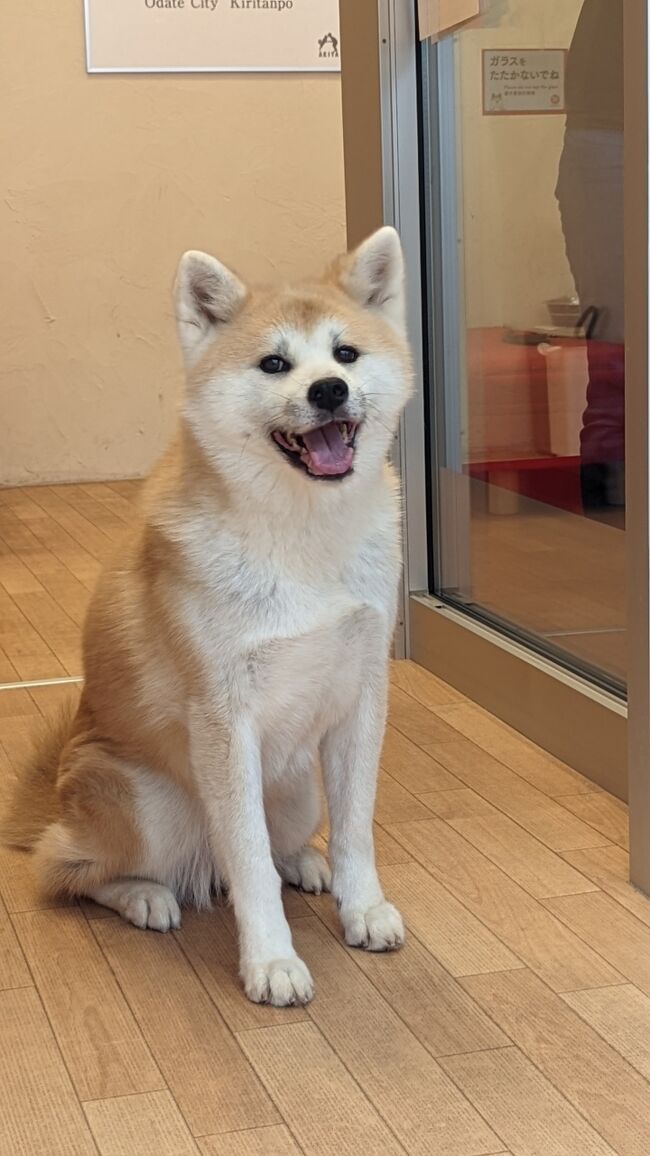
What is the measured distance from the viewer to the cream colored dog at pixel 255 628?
181 centimetres

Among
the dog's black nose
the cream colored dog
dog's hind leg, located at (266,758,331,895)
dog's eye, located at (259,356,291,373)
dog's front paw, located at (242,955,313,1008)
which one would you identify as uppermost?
dog's eye, located at (259,356,291,373)

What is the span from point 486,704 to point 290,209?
3.28 meters

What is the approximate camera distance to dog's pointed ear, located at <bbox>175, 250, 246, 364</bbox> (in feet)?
6.06

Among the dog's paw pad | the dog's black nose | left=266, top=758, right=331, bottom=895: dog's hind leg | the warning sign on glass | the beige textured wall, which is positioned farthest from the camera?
the beige textured wall

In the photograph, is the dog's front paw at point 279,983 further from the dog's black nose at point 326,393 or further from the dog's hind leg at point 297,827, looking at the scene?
the dog's black nose at point 326,393

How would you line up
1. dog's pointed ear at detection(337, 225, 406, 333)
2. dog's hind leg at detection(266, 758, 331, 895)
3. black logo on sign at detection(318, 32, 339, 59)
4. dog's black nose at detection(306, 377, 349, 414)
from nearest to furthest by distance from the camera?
dog's black nose at detection(306, 377, 349, 414) → dog's pointed ear at detection(337, 225, 406, 333) → dog's hind leg at detection(266, 758, 331, 895) → black logo on sign at detection(318, 32, 339, 59)

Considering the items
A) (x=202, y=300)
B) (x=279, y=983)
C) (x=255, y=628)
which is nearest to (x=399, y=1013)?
(x=279, y=983)

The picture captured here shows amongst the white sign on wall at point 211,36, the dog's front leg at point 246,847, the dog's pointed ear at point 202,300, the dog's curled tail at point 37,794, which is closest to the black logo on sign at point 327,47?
the white sign on wall at point 211,36

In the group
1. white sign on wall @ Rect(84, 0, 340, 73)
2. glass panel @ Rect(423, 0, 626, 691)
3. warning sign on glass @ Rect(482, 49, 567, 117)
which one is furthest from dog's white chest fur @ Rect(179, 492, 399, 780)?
white sign on wall @ Rect(84, 0, 340, 73)

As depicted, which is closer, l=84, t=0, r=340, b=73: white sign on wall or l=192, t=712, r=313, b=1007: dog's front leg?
l=192, t=712, r=313, b=1007: dog's front leg

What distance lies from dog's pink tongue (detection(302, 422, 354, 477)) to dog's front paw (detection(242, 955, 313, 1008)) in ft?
1.94

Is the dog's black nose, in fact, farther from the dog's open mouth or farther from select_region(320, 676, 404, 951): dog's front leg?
select_region(320, 676, 404, 951): dog's front leg

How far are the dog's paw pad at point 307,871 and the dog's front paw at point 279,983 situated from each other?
32 centimetres

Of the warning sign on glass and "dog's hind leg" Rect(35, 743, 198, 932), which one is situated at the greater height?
the warning sign on glass
